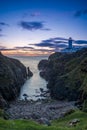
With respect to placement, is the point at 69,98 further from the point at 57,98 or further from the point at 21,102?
the point at 21,102

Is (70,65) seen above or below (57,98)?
above

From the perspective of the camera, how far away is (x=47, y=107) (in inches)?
4614

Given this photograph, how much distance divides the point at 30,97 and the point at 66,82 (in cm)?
2166

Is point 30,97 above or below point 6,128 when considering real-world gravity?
below

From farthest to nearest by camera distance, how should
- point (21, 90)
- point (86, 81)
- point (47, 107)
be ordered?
point (21, 90) → point (86, 81) → point (47, 107)

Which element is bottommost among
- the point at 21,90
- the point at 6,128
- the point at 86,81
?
the point at 21,90

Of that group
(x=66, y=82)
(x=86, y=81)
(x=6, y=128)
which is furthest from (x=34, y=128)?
(x=66, y=82)

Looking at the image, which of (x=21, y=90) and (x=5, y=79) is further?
(x=21, y=90)

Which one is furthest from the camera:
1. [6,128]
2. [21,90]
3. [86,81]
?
[21,90]

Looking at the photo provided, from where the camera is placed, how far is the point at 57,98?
14488 cm

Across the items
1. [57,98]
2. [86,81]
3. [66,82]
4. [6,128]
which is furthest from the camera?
[66,82]

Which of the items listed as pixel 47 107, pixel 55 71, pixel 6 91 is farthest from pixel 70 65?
pixel 47 107

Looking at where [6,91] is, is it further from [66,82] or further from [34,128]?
[34,128]

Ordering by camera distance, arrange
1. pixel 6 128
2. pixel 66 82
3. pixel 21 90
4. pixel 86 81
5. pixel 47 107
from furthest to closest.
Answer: pixel 21 90, pixel 66 82, pixel 86 81, pixel 47 107, pixel 6 128
